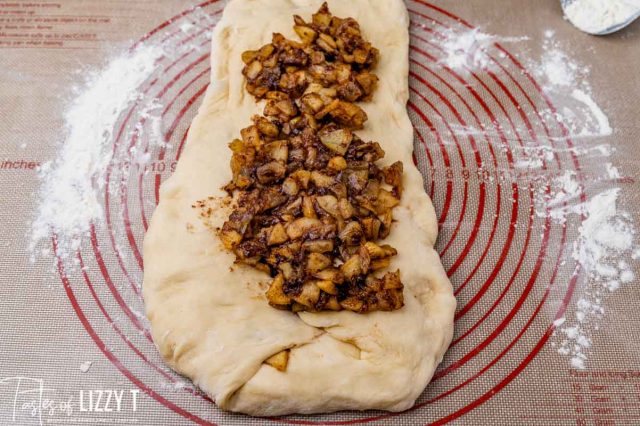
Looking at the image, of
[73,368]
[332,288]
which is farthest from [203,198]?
[73,368]

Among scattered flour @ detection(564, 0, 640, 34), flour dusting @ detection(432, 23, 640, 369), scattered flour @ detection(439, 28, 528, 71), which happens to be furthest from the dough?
scattered flour @ detection(564, 0, 640, 34)

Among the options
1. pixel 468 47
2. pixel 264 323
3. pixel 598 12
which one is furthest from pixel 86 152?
pixel 598 12

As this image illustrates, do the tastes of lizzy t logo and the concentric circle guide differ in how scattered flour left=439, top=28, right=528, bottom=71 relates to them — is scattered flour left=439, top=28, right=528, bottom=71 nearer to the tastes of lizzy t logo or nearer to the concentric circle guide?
the concentric circle guide

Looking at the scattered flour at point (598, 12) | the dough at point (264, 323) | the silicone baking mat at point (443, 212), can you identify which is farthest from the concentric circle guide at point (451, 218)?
the scattered flour at point (598, 12)

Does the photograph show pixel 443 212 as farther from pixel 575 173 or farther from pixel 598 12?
pixel 598 12

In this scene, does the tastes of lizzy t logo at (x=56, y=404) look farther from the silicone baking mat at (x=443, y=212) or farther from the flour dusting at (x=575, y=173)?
the flour dusting at (x=575, y=173)

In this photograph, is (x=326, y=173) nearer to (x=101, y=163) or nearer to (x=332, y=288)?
(x=332, y=288)
